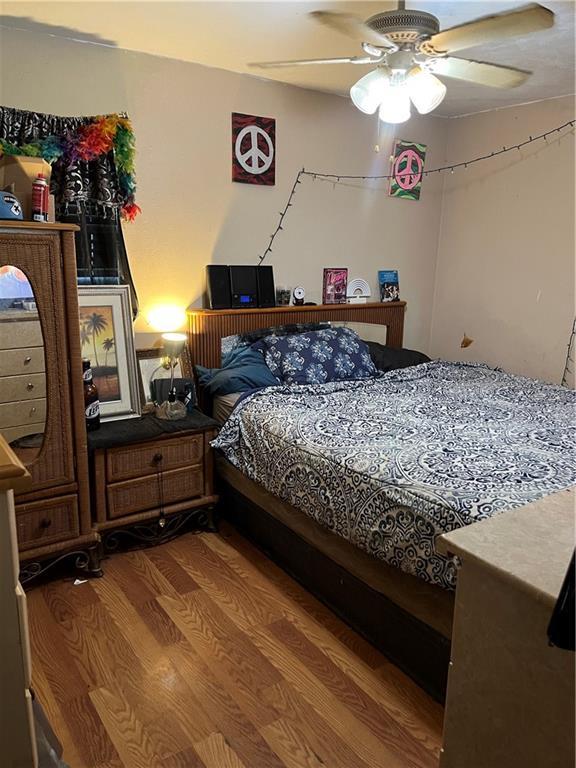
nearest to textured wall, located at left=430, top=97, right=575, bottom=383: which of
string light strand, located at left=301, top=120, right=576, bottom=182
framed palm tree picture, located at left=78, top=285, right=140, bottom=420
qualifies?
string light strand, located at left=301, top=120, right=576, bottom=182

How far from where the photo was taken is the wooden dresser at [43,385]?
6.86ft

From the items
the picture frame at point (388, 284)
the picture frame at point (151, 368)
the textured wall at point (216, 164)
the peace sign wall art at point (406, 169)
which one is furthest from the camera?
the picture frame at point (388, 284)

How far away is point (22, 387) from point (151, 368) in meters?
0.87

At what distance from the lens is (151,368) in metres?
2.98

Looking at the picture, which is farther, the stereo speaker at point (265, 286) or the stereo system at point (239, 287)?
the stereo speaker at point (265, 286)

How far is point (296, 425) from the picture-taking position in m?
2.45

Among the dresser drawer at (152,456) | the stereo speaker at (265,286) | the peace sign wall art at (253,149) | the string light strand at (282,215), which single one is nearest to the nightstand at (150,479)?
the dresser drawer at (152,456)

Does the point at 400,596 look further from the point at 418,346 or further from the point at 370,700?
the point at 418,346

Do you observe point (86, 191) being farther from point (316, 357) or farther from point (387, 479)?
point (387, 479)

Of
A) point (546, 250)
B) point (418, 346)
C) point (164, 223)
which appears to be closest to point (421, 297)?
point (418, 346)

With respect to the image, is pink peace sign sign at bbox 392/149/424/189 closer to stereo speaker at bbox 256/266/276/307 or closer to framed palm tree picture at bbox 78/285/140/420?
stereo speaker at bbox 256/266/276/307

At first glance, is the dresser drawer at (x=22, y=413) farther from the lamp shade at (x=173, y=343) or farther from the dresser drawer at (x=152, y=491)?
the lamp shade at (x=173, y=343)

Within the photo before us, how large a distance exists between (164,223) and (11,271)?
112cm

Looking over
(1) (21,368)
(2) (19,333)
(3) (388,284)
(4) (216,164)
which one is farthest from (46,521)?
(3) (388,284)
